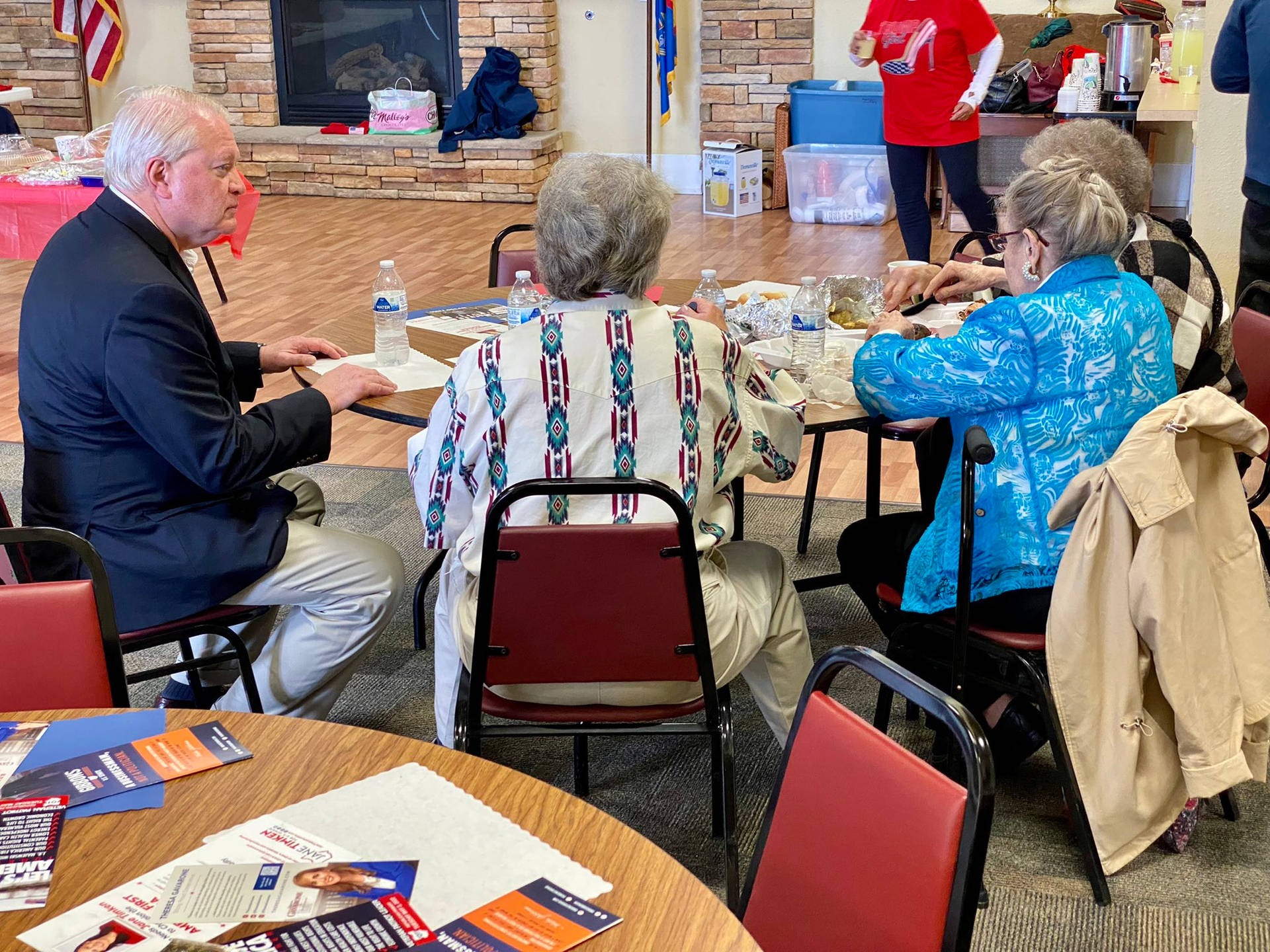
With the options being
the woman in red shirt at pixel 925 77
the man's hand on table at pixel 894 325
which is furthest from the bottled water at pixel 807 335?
the woman in red shirt at pixel 925 77

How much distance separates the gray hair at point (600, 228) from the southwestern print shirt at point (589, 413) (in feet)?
0.12

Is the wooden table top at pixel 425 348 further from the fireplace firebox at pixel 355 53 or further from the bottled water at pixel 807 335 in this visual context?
the fireplace firebox at pixel 355 53

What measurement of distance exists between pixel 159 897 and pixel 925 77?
5.15 meters

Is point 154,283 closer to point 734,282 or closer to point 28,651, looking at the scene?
point 28,651

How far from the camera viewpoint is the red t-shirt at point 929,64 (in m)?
5.63

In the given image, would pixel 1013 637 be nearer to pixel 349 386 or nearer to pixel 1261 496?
pixel 1261 496

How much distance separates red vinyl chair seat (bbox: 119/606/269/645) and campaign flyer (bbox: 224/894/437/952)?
121 centimetres

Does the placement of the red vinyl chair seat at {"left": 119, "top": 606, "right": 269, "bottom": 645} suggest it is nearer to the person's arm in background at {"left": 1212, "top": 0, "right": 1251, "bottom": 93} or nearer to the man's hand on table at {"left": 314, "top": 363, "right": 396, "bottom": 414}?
the man's hand on table at {"left": 314, "top": 363, "right": 396, "bottom": 414}

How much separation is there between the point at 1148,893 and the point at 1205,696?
1.18 ft

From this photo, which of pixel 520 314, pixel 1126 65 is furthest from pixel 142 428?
pixel 1126 65

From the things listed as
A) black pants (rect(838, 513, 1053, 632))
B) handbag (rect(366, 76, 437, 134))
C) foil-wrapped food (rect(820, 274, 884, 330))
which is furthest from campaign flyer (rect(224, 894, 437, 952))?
handbag (rect(366, 76, 437, 134))

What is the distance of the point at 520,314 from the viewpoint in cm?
288

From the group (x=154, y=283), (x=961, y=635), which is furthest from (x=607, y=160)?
(x=961, y=635)

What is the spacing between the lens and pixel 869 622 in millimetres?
3154
